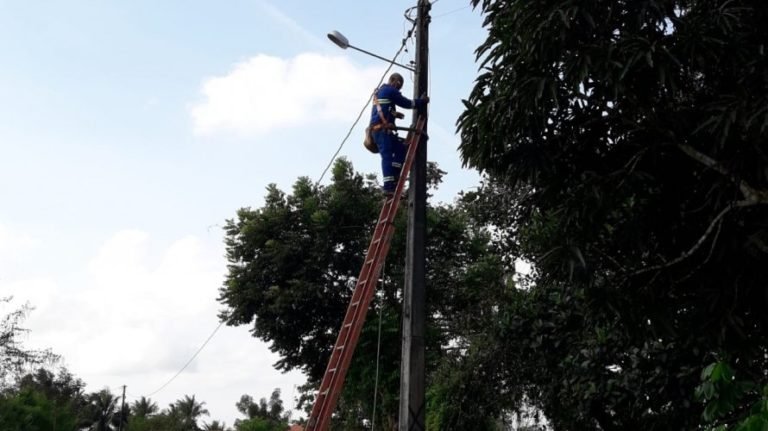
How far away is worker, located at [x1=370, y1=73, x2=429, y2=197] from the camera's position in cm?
813

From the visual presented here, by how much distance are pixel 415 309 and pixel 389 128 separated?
204cm

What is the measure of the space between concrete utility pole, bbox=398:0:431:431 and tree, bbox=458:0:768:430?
749mm

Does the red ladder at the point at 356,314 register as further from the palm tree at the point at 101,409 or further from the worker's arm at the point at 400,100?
the palm tree at the point at 101,409

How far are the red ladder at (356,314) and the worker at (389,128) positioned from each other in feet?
1.11

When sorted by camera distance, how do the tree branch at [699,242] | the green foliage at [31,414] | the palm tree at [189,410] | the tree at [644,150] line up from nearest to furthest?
the tree at [644,150], the tree branch at [699,242], the green foliage at [31,414], the palm tree at [189,410]

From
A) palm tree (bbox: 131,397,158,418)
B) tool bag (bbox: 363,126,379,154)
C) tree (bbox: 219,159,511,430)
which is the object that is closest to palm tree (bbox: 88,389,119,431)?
palm tree (bbox: 131,397,158,418)

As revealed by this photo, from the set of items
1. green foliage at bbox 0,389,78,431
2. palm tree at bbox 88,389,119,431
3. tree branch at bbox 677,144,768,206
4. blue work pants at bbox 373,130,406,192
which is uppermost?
palm tree at bbox 88,389,119,431

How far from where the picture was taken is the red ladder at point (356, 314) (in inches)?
257

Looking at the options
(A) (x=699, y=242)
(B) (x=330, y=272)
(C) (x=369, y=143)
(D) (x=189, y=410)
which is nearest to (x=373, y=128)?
(C) (x=369, y=143)

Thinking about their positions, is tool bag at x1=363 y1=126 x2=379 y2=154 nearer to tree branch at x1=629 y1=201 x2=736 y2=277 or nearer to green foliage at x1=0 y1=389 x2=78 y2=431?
tree branch at x1=629 y1=201 x2=736 y2=277

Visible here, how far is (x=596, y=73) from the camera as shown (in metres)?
6.46

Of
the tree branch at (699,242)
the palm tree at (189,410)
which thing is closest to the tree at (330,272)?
the tree branch at (699,242)

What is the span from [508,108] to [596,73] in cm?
86

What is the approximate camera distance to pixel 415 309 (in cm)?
670
